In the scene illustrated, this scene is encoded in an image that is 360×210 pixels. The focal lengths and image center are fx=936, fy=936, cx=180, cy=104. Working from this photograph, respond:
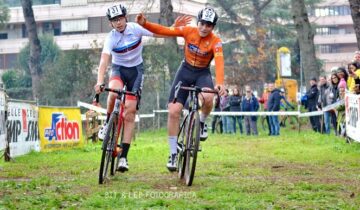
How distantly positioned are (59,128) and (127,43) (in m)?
9.27

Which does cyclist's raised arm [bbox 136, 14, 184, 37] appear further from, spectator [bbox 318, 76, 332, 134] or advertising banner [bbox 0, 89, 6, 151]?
spectator [bbox 318, 76, 332, 134]

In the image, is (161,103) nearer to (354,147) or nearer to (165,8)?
(165,8)

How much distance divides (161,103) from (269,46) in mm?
32044

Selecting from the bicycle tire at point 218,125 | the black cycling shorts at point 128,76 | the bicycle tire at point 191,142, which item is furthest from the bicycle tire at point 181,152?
the bicycle tire at point 218,125

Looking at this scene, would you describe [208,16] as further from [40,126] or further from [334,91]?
[334,91]

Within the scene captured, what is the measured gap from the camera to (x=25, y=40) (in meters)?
87.9

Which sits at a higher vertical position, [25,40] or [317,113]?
[25,40]

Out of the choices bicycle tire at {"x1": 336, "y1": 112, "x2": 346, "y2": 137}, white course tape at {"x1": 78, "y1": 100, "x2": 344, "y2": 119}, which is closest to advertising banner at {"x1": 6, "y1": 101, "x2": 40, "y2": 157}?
white course tape at {"x1": 78, "y1": 100, "x2": 344, "y2": 119}

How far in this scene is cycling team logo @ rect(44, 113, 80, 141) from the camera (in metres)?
21.1

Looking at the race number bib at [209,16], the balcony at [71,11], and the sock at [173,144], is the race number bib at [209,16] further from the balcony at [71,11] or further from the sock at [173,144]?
the balcony at [71,11]

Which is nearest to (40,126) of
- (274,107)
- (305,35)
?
(274,107)

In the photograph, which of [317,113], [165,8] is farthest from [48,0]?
[317,113]

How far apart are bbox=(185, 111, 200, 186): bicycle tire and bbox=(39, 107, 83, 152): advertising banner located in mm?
9231

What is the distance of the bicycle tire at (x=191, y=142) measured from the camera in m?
11.3
